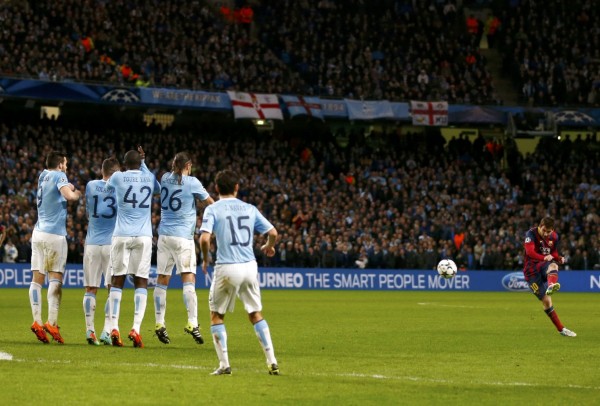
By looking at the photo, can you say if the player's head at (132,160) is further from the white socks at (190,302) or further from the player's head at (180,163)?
the white socks at (190,302)

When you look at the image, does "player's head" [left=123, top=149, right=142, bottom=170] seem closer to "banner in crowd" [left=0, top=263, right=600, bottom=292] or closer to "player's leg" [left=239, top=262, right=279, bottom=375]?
"player's leg" [left=239, top=262, right=279, bottom=375]

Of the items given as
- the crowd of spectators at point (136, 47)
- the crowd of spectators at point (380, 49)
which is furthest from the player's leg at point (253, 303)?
the crowd of spectators at point (380, 49)

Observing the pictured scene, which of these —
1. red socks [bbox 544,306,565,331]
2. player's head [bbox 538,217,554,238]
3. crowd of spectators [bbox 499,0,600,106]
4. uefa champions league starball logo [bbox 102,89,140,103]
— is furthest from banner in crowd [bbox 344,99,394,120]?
red socks [bbox 544,306,565,331]

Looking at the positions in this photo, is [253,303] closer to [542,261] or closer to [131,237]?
[131,237]

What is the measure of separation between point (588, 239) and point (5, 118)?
23.9m

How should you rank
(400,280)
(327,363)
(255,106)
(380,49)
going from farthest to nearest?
1. (380,49)
2. (255,106)
3. (400,280)
4. (327,363)

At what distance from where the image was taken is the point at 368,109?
49.4 metres

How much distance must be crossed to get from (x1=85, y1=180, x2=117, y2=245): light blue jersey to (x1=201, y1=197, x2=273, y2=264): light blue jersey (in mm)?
4263

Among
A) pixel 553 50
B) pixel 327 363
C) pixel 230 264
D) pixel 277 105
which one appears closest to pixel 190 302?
pixel 327 363

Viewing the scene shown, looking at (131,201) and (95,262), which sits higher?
(131,201)

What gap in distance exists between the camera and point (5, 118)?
45.7 m

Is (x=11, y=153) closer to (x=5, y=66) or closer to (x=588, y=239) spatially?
(x=5, y=66)

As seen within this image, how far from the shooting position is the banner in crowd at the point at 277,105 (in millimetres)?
42594

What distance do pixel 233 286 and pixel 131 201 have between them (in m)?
4.13
